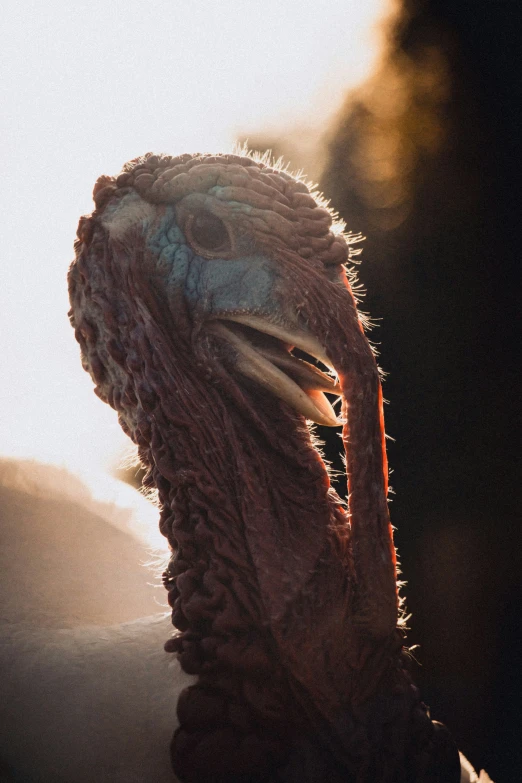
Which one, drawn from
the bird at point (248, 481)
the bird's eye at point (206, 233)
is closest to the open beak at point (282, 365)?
the bird at point (248, 481)

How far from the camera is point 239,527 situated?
1043 mm

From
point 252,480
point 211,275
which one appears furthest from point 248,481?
point 211,275

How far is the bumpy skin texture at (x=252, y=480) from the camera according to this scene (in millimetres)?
980

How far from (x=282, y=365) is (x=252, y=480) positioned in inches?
6.9

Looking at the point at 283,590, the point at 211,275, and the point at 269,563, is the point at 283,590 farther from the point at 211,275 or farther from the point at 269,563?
the point at 211,275

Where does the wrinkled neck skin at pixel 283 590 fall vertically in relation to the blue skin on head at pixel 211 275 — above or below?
below

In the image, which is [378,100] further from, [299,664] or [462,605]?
[299,664]

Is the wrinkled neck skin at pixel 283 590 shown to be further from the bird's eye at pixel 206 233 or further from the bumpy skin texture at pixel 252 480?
the bird's eye at pixel 206 233

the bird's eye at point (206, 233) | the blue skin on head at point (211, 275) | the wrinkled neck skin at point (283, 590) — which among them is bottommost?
the wrinkled neck skin at point (283, 590)

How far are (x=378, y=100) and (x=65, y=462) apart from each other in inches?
68.6

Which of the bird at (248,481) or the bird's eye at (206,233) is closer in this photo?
the bird at (248,481)

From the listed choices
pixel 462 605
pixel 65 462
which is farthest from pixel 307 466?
pixel 462 605

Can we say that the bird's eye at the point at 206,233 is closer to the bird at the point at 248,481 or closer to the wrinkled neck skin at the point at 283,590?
the bird at the point at 248,481

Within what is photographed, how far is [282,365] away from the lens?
43.3 inches
